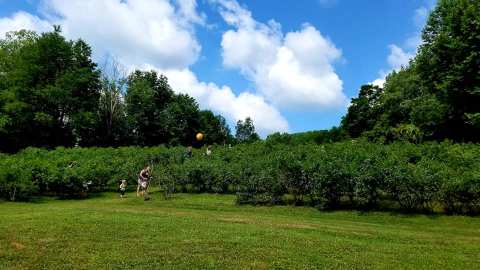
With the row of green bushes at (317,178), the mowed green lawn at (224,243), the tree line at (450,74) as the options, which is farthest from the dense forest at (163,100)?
the mowed green lawn at (224,243)

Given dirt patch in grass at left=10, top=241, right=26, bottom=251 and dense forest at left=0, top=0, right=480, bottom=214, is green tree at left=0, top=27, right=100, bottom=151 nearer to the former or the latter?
dense forest at left=0, top=0, right=480, bottom=214

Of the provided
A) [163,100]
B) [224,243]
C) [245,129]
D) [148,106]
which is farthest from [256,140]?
[245,129]

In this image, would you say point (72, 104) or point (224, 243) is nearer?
point (224, 243)

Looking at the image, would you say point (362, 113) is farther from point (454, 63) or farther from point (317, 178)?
point (317, 178)

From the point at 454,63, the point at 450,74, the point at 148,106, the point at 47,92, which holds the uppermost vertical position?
the point at 148,106

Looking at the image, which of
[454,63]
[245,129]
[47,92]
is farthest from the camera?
[245,129]

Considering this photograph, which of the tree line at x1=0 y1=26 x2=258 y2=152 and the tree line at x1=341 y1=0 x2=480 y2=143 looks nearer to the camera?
the tree line at x1=341 y1=0 x2=480 y2=143

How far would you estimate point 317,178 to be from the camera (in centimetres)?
1694

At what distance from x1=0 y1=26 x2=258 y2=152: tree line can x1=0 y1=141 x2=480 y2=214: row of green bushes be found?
20072mm

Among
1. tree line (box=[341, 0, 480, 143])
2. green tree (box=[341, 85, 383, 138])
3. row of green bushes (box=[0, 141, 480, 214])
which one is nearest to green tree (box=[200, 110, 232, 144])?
green tree (box=[341, 85, 383, 138])

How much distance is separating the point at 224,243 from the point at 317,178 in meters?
7.86

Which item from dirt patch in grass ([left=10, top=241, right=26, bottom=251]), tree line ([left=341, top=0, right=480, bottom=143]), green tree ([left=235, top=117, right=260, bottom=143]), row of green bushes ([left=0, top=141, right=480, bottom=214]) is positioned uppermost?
green tree ([left=235, top=117, right=260, bottom=143])

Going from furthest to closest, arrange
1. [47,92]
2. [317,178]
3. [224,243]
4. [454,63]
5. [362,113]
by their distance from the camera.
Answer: [362,113], [47,92], [454,63], [317,178], [224,243]

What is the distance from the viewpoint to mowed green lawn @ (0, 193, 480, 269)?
842cm
